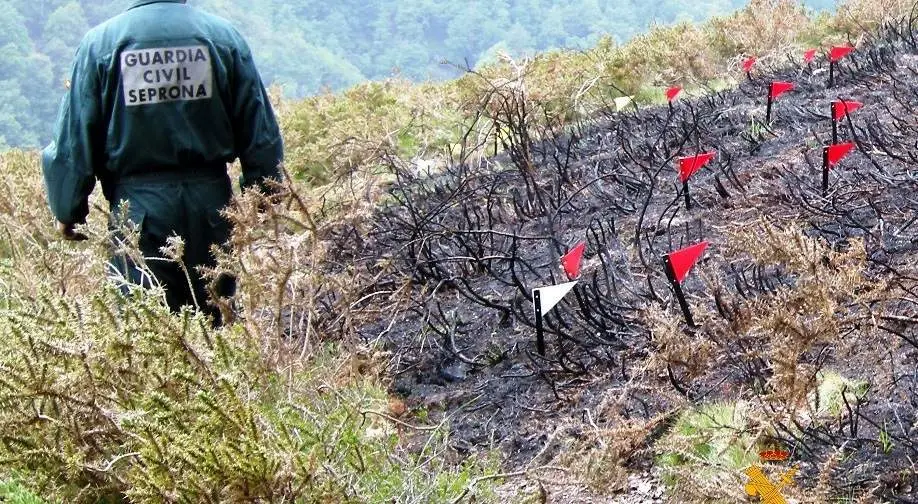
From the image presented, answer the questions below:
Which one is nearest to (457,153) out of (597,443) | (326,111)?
(326,111)

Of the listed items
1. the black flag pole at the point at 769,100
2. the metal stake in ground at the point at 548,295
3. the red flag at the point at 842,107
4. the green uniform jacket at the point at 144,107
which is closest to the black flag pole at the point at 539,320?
the metal stake in ground at the point at 548,295

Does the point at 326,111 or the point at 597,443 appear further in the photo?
the point at 326,111

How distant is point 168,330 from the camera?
7.52 ft

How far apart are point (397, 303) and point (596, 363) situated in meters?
0.94

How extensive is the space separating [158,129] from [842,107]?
121 inches

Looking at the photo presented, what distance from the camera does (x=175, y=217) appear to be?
3762mm

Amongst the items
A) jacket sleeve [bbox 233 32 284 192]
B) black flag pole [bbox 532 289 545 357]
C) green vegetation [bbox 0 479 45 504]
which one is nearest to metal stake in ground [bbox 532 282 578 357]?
black flag pole [bbox 532 289 545 357]

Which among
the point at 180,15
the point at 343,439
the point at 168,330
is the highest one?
the point at 180,15

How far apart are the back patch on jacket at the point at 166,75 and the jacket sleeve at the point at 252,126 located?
13cm

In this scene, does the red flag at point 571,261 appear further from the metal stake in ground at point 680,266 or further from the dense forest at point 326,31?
the dense forest at point 326,31

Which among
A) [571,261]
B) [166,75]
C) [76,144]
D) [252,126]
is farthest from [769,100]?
[76,144]

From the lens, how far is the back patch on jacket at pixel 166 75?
371 cm

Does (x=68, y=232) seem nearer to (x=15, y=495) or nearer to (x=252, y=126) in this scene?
(x=252, y=126)

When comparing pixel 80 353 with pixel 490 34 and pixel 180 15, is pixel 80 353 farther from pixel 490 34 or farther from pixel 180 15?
pixel 490 34
